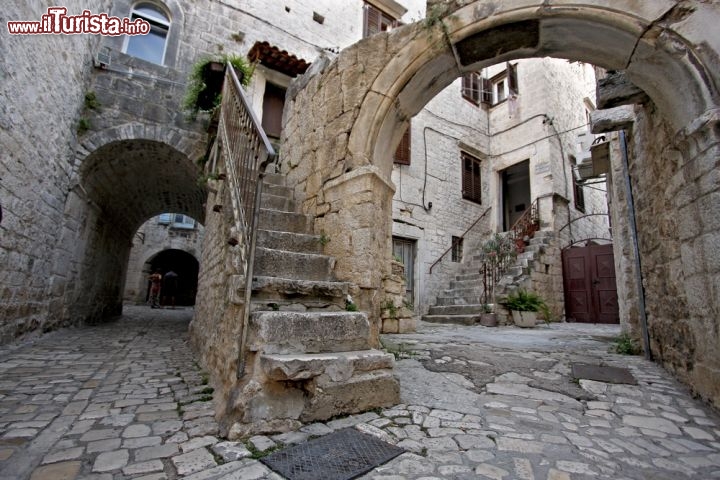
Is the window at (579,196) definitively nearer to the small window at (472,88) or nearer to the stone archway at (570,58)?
the small window at (472,88)

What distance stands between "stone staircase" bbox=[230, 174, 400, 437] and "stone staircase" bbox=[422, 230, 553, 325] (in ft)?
18.8

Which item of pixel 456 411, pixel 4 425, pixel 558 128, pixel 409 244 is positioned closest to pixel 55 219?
pixel 4 425

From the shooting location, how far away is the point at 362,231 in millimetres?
3043

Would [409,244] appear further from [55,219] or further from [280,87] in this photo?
[55,219]

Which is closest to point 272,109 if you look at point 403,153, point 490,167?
point 403,153

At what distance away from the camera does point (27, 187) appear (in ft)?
14.5

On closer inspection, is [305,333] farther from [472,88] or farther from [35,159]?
[472,88]

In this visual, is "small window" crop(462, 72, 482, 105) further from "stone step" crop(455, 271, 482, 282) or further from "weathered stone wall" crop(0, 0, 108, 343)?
"weathered stone wall" crop(0, 0, 108, 343)

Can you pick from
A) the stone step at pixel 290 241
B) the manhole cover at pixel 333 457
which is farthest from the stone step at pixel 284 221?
the manhole cover at pixel 333 457

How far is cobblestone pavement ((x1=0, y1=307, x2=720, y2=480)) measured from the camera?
61.6 inches

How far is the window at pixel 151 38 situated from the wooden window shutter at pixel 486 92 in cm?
957

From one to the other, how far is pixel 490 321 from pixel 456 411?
5.43 m

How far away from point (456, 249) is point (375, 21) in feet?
23.6

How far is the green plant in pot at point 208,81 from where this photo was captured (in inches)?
243
